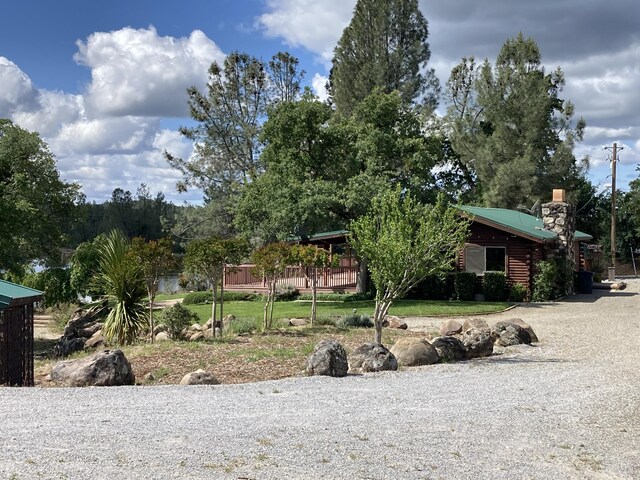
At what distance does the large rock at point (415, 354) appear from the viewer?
40.2ft

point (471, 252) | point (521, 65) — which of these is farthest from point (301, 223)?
point (521, 65)

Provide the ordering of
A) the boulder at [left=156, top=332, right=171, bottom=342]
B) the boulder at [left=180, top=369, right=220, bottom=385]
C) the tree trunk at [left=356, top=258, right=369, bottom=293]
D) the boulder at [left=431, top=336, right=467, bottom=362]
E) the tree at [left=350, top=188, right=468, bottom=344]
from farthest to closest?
the tree trunk at [left=356, top=258, right=369, bottom=293] < the boulder at [left=156, top=332, right=171, bottom=342] < the tree at [left=350, top=188, right=468, bottom=344] < the boulder at [left=431, top=336, right=467, bottom=362] < the boulder at [left=180, top=369, right=220, bottom=385]

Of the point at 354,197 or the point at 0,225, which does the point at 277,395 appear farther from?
the point at 354,197

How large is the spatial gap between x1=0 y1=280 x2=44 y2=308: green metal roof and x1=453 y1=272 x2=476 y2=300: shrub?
739 inches

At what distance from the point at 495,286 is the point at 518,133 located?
20270mm

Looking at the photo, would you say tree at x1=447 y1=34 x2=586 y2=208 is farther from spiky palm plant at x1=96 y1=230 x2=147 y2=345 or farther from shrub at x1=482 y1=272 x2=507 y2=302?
spiky palm plant at x1=96 y1=230 x2=147 y2=345

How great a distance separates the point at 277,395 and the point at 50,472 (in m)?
4.13

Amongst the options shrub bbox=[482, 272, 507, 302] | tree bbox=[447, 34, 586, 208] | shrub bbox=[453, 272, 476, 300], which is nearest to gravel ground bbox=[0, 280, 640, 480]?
shrub bbox=[482, 272, 507, 302]

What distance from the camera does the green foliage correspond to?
83.5 ft

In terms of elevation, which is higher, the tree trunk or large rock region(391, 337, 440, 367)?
the tree trunk

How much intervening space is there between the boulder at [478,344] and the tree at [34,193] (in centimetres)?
1523

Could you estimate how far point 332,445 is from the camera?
6.82 meters

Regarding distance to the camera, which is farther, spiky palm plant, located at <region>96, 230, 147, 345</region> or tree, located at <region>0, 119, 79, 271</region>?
tree, located at <region>0, 119, 79, 271</region>

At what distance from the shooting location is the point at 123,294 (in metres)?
15.8
